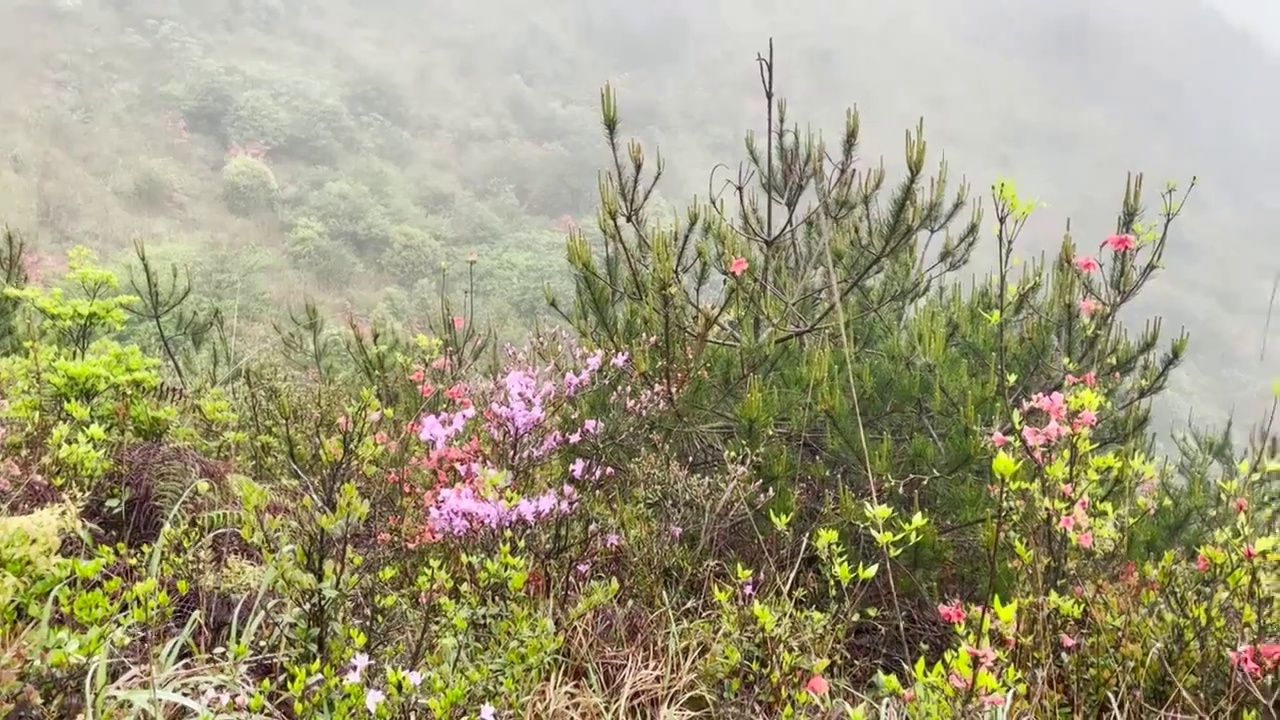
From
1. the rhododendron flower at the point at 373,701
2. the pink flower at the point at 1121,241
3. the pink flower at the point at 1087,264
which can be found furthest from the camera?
the pink flower at the point at 1087,264

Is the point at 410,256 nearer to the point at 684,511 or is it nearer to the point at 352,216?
the point at 352,216

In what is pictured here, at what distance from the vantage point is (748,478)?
276cm

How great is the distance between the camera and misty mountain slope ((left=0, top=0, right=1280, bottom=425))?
2127 centimetres

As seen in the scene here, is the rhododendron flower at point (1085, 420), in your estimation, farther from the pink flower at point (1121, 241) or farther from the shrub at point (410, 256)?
the shrub at point (410, 256)

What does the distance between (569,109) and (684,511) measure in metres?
33.2

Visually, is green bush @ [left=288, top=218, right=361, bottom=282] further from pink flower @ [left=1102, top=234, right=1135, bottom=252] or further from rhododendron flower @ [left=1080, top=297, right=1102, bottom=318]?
pink flower @ [left=1102, top=234, right=1135, bottom=252]

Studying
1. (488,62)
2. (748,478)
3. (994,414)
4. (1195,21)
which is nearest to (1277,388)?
(994,414)

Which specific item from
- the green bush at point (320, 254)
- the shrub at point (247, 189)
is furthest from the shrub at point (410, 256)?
the shrub at point (247, 189)

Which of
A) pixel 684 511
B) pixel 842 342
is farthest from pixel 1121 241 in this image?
pixel 684 511

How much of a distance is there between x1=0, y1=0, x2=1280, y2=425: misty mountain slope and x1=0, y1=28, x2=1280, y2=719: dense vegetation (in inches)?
421

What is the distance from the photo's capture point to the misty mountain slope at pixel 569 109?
2127 cm

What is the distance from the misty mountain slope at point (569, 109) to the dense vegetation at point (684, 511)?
35.1 feet

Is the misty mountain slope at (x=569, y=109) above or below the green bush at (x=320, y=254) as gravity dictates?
above

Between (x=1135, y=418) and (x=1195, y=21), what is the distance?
6832cm
